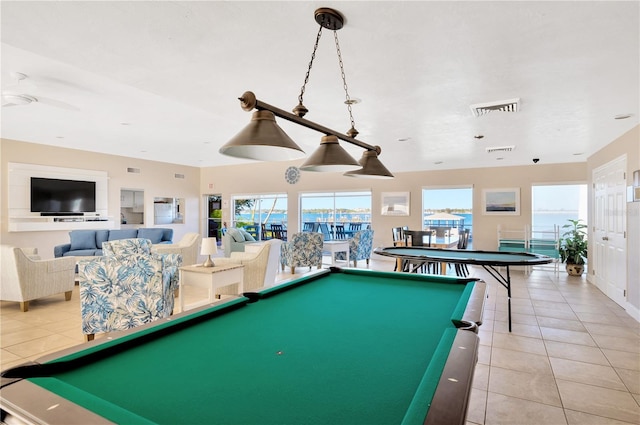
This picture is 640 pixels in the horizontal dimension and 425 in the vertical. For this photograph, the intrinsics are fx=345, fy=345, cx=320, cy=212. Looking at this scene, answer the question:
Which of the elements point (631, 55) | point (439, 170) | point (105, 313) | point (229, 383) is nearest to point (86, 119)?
point (105, 313)

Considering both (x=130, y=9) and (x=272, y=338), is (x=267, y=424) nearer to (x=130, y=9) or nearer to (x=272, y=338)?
(x=272, y=338)

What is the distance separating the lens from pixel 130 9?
1978 mm

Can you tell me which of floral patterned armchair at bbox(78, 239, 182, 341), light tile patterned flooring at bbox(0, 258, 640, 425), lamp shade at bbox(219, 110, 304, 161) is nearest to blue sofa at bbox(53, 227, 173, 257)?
light tile patterned flooring at bbox(0, 258, 640, 425)

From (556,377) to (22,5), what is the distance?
439cm

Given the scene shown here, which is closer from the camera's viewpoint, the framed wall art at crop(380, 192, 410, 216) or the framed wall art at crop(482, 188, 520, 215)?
the framed wall art at crop(482, 188, 520, 215)

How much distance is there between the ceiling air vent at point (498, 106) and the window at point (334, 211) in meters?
5.90

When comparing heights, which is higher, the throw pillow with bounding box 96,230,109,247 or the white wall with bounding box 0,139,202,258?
the white wall with bounding box 0,139,202,258

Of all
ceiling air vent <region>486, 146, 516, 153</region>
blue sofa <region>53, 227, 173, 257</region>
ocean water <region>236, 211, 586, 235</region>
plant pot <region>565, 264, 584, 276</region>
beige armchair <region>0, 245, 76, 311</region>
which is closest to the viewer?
beige armchair <region>0, 245, 76, 311</region>

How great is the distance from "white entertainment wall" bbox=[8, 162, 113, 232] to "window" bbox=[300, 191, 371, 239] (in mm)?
5045

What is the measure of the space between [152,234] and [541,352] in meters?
7.58

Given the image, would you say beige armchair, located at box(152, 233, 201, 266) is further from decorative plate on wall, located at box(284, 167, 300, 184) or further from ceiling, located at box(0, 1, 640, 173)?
decorative plate on wall, located at box(284, 167, 300, 184)

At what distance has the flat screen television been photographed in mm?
7191

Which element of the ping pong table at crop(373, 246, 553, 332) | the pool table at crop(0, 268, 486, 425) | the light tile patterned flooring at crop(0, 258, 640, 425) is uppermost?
the pool table at crop(0, 268, 486, 425)

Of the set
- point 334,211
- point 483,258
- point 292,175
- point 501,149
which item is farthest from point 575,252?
point 292,175
